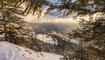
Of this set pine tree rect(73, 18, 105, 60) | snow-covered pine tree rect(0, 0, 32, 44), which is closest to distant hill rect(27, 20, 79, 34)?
pine tree rect(73, 18, 105, 60)

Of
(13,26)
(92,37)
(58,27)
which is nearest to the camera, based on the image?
(92,37)

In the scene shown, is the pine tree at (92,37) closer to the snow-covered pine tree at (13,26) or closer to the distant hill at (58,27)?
the distant hill at (58,27)

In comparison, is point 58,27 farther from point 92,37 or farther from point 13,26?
point 92,37

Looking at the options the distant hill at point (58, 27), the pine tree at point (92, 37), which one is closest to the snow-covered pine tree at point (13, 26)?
the distant hill at point (58, 27)

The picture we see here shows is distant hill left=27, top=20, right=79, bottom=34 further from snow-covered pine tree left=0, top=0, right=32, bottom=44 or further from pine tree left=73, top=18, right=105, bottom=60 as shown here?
snow-covered pine tree left=0, top=0, right=32, bottom=44

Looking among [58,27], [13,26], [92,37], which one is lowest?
[58,27]

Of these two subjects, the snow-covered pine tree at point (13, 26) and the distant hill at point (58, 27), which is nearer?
the distant hill at point (58, 27)

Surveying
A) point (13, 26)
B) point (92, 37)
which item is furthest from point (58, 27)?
point (92, 37)

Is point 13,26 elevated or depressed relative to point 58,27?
elevated

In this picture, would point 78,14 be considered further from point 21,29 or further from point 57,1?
point 21,29

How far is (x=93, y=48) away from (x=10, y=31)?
36.2 ft

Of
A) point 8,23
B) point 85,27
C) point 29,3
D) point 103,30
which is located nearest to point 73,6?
point 29,3

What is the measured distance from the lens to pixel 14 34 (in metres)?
16.8

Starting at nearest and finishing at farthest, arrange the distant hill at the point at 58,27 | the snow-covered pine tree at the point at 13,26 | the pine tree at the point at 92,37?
the pine tree at the point at 92,37, the distant hill at the point at 58,27, the snow-covered pine tree at the point at 13,26
